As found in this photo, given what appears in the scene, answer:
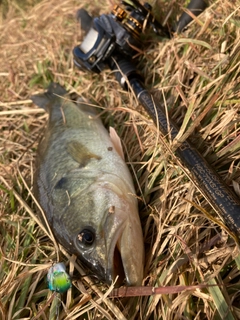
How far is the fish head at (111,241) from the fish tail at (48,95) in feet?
4.82

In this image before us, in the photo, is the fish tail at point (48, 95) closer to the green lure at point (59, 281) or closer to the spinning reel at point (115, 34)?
the spinning reel at point (115, 34)

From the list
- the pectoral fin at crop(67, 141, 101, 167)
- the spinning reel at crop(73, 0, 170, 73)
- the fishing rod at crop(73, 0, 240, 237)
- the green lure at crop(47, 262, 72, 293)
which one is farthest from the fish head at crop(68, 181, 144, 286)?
the spinning reel at crop(73, 0, 170, 73)

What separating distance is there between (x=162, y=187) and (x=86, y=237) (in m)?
0.67

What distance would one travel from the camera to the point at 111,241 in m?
1.95

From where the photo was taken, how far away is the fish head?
192 centimetres

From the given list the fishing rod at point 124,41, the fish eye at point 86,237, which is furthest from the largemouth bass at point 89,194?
the fishing rod at point 124,41

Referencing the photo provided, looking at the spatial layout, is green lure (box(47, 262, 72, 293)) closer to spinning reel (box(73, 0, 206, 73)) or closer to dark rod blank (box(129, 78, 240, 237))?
dark rod blank (box(129, 78, 240, 237))

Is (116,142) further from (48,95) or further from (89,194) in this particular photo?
(48,95)

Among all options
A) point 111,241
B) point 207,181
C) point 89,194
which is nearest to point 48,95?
point 89,194

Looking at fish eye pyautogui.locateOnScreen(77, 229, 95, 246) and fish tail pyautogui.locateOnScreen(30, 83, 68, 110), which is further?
fish tail pyautogui.locateOnScreen(30, 83, 68, 110)

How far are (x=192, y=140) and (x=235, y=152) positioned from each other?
13.2 inches

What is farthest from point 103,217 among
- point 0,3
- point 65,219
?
point 0,3

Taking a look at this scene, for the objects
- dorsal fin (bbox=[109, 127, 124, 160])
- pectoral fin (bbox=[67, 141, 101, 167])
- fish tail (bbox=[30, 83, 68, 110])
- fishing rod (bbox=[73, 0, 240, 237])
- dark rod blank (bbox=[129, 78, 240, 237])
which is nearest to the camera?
dark rod blank (bbox=[129, 78, 240, 237])

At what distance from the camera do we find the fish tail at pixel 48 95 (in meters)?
3.26
